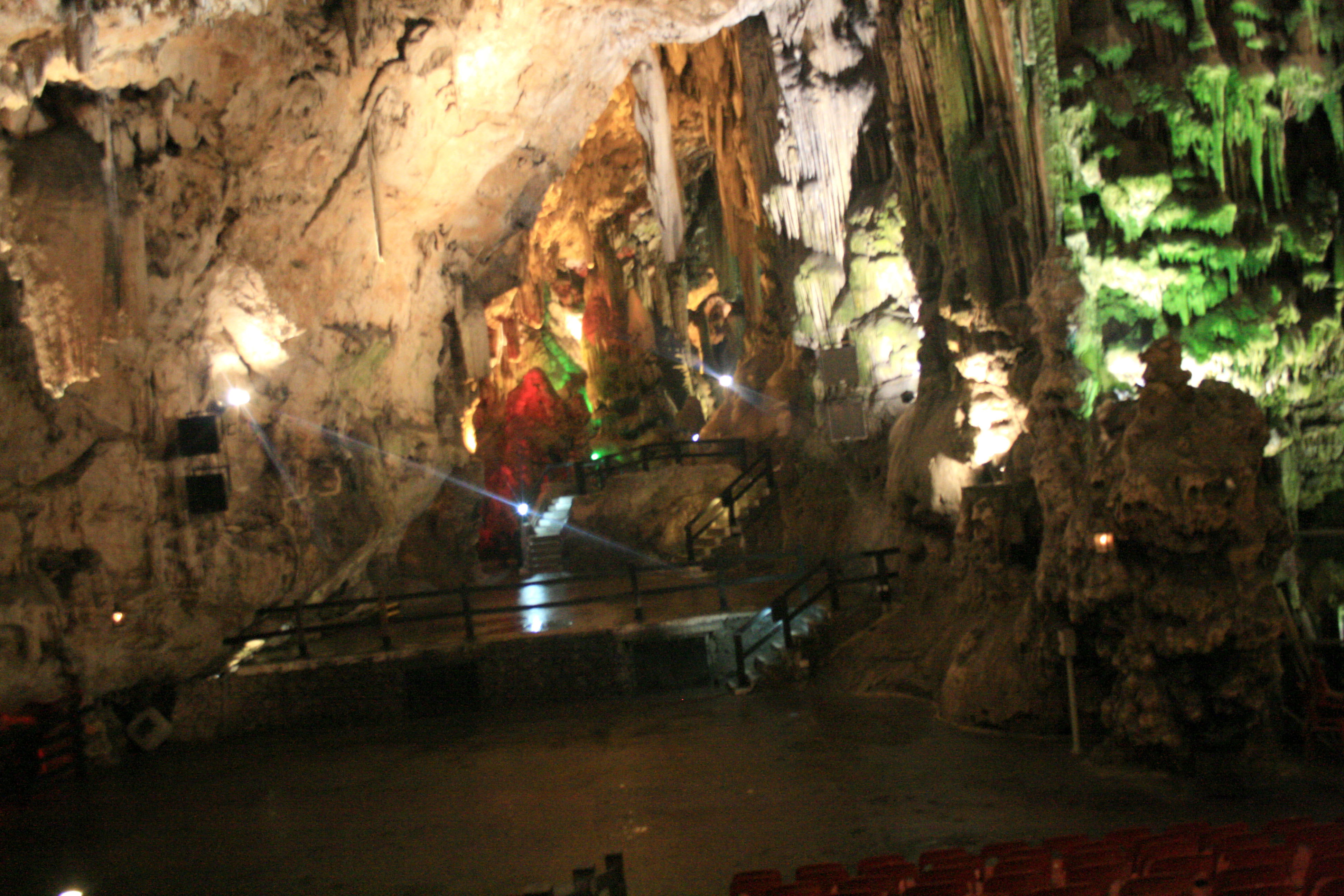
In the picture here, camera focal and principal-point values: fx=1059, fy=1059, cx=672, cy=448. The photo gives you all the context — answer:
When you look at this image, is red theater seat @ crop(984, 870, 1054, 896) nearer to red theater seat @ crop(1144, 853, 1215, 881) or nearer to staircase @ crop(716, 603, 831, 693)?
red theater seat @ crop(1144, 853, 1215, 881)

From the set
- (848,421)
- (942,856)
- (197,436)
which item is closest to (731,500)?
(848,421)

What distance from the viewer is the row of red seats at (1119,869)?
3943 millimetres

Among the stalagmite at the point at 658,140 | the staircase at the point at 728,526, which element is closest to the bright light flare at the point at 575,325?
the stalagmite at the point at 658,140

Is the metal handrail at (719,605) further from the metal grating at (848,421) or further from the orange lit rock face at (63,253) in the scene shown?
the orange lit rock face at (63,253)

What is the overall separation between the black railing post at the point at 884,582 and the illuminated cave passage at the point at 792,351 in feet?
0.39

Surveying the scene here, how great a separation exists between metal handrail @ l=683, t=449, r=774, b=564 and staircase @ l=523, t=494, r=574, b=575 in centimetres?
236

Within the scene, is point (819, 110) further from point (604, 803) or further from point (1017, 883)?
point (1017, 883)

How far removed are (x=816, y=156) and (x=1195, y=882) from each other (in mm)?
13686

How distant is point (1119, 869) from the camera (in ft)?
14.2

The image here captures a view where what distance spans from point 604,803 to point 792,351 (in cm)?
1223

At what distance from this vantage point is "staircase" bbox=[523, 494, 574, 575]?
18.8m

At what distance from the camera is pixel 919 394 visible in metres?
13.4

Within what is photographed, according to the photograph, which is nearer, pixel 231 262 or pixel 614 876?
pixel 614 876

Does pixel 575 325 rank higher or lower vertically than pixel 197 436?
higher
